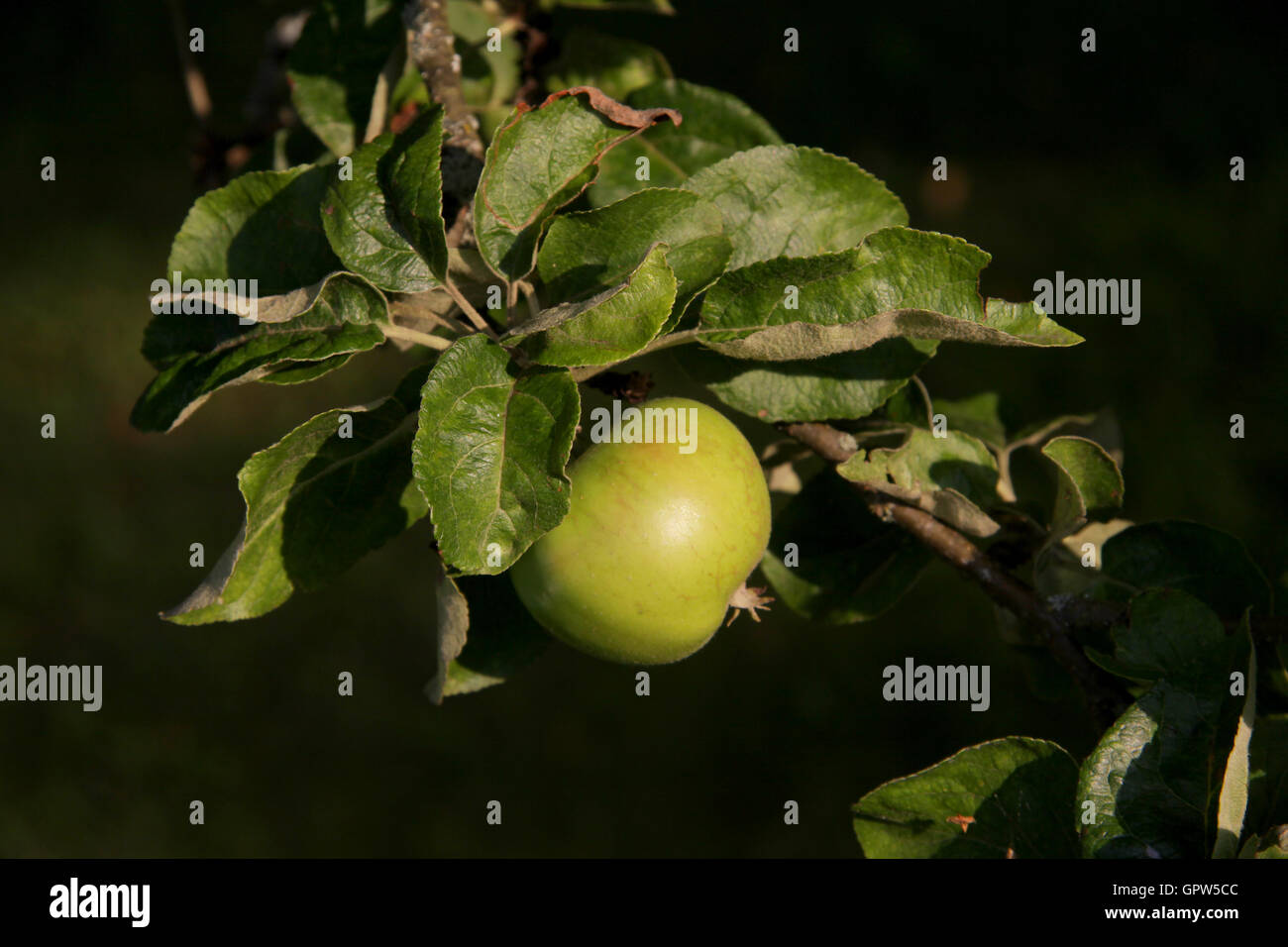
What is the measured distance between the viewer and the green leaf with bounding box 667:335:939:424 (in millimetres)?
1039

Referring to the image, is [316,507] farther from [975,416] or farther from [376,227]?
[975,416]

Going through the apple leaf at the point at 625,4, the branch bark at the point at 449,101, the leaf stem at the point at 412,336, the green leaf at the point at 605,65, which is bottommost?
the leaf stem at the point at 412,336

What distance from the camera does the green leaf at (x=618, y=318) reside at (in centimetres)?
83

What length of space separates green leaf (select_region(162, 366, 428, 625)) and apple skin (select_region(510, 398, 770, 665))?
16cm

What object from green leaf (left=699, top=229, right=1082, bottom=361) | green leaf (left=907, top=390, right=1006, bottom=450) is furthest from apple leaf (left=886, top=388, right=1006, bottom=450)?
green leaf (left=699, top=229, right=1082, bottom=361)

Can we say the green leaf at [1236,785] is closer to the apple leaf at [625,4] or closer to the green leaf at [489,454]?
the green leaf at [489,454]

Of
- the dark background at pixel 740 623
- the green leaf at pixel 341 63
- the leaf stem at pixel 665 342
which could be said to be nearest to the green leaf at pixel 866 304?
the leaf stem at pixel 665 342

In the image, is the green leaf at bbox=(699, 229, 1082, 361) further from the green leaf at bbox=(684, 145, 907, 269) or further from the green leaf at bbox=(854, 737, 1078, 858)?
the green leaf at bbox=(854, 737, 1078, 858)

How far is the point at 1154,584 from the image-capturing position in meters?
1.07

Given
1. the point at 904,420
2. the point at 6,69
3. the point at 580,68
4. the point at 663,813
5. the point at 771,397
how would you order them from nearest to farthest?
the point at 771,397
the point at 904,420
the point at 580,68
the point at 663,813
the point at 6,69

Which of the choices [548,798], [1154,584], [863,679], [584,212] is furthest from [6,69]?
[1154,584]

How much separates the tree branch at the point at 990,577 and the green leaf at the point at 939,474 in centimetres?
2
